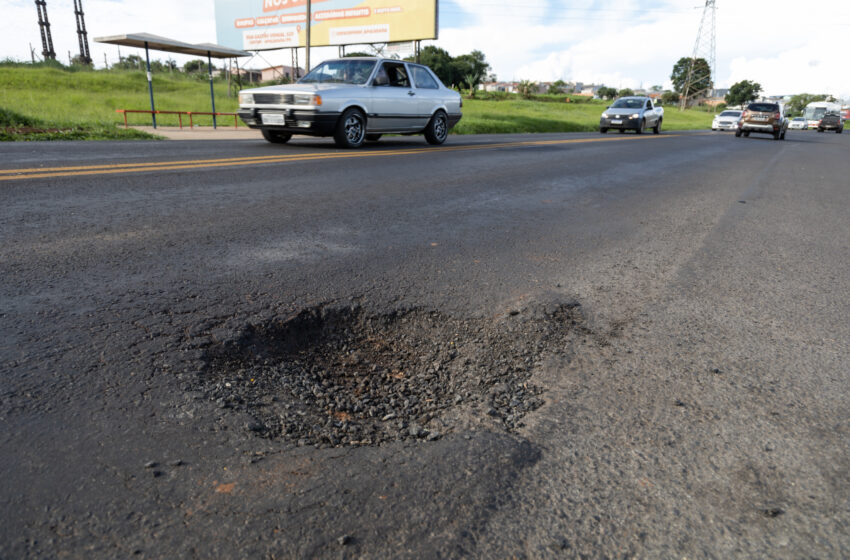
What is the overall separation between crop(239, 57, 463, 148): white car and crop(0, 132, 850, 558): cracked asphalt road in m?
5.25

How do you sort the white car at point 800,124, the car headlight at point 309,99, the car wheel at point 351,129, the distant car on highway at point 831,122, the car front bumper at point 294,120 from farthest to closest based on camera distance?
the white car at point 800,124 < the distant car on highway at point 831,122 < the car wheel at point 351,129 < the car front bumper at point 294,120 < the car headlight at point 309,99

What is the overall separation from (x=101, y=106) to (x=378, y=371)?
95.4 feet

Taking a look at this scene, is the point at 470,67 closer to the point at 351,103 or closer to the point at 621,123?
the point at 621,123

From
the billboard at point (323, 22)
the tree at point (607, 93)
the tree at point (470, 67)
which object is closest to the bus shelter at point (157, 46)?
the billboard at point (323, 22)

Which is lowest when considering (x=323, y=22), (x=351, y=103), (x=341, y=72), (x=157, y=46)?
(x=351, y=103)

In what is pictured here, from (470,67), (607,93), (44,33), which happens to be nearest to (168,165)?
(44,33)

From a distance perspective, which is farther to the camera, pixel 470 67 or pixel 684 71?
pixel 684 71

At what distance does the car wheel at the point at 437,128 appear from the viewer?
40.1 ft

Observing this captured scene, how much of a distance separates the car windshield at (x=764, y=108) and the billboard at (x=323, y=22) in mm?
15989

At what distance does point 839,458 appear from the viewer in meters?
1.67

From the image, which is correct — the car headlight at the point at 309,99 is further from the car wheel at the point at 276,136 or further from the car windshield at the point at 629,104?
the car windshield at the point at 629,104

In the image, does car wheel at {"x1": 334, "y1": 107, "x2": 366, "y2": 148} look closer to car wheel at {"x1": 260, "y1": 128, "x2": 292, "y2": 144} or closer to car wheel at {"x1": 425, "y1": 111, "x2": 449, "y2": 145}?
car wheel at {"x1": 260, "y1": 128, "x2": 292, "y2": 144}

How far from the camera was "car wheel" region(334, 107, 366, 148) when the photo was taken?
1019 centimetres

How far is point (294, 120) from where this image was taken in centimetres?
986
